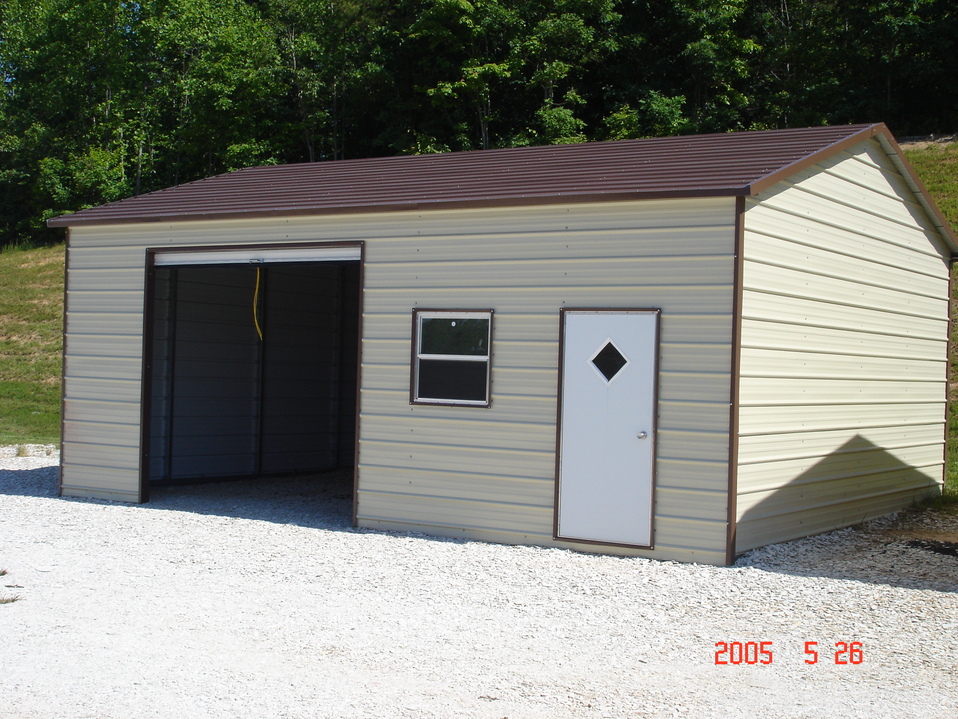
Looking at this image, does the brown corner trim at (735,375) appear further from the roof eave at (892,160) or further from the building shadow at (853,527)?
the roof eave at (892,160)

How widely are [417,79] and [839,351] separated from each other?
2730cm

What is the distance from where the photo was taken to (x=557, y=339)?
8.57 m

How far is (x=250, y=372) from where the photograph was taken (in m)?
13.7

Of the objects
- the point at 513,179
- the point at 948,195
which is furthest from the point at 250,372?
the point at 948,195

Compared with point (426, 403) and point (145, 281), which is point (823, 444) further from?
point (145, 281)

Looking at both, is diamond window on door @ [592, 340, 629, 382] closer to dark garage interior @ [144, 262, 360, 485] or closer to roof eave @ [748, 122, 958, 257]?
roof eave @ [748, 122, 958, 257]

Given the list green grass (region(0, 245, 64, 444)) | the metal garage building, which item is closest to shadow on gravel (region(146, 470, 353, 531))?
the metal garage building

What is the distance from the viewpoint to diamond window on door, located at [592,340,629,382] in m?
8.27

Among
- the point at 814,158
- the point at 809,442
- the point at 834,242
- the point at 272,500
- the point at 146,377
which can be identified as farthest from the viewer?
the point at 272,500

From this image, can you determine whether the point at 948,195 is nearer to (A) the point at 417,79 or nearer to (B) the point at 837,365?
(B) the point at 837,365

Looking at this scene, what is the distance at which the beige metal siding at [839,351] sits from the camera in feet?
26.7

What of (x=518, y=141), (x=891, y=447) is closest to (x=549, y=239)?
(x=891, y=447)

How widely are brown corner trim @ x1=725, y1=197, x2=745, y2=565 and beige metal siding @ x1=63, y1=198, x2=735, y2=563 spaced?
6cm

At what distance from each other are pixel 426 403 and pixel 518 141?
22.8m
